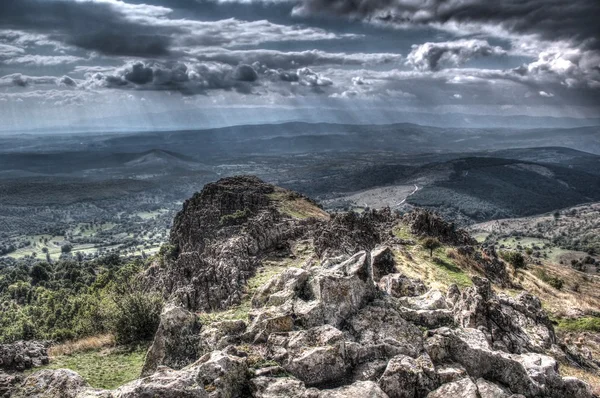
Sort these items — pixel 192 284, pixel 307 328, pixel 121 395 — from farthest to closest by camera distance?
pixel 192 284 < pixel 307 328 < pixel 121 395

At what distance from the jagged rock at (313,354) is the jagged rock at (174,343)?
5.84 metres

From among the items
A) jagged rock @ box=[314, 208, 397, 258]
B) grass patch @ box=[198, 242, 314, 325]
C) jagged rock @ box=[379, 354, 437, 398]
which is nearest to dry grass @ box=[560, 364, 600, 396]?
jagged rock @ box=[379, 354, 437, 398]

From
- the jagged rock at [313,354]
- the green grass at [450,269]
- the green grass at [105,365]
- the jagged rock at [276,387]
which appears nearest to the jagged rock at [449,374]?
the jagged rock at [313,354]

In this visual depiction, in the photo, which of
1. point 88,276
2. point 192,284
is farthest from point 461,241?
point 88,276

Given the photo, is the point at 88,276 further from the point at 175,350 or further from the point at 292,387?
the point at 292,387

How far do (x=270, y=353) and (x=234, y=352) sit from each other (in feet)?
6.20

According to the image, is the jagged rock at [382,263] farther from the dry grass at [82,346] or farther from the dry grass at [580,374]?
the dry grass at [82,346]

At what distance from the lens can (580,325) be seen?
6016 centimetres

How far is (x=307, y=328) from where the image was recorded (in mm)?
25734

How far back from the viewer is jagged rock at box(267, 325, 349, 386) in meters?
22.1

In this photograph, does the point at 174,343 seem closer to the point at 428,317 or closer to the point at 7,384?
the point at 7,384

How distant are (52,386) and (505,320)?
3148 centimetres

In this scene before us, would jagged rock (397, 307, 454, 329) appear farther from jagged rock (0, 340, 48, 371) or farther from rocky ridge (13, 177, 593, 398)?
jagged rock (0, 340, 48, 371)

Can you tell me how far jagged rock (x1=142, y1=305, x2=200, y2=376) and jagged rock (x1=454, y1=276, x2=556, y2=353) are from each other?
19.6m
